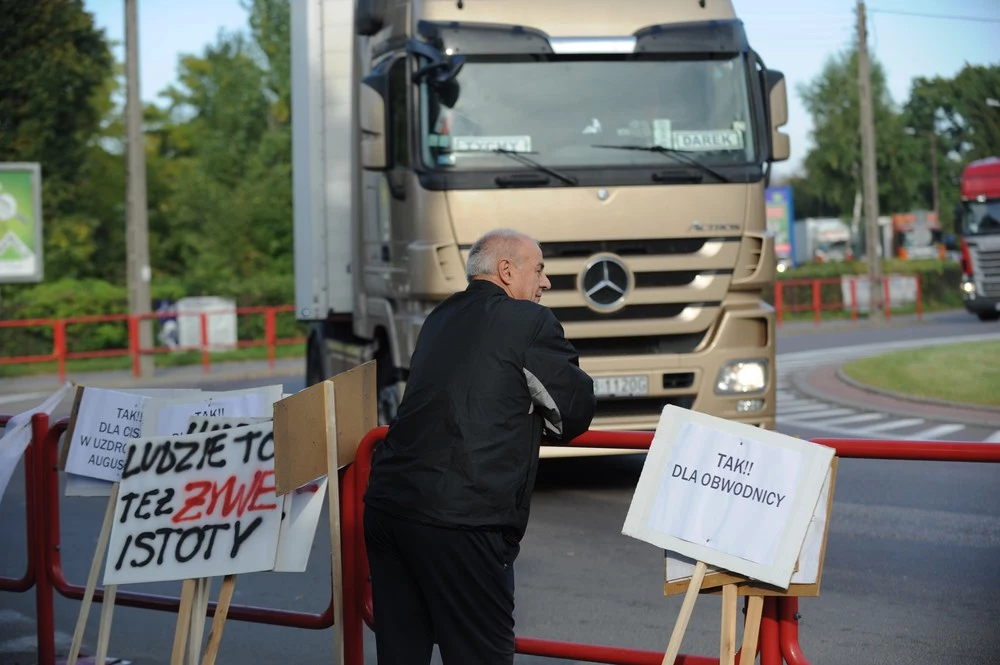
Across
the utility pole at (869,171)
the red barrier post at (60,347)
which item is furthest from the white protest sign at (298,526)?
the utility pole at (869,171)

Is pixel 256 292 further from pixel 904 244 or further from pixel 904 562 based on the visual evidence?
pixel 904 244

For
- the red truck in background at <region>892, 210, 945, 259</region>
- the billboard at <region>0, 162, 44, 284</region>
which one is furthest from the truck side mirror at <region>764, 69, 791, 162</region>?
the red truck in background at <region>892, 210, 945, 259</region>

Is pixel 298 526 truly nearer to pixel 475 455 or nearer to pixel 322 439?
pixel 322 439

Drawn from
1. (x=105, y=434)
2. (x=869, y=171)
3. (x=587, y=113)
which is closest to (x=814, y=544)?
(x=105, y=434)

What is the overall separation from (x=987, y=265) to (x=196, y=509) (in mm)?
31517

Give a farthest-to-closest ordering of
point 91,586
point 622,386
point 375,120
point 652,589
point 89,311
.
→ 1. point 89,311
2. point 375,120
3. point 622,386
4. point 652,589
5. point 91,586

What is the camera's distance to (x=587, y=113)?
927 centimetres

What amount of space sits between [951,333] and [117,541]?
95.5 ft

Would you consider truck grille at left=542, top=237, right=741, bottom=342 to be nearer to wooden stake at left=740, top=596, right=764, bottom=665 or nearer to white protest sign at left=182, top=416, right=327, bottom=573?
white protest sign at left=182, top=416, right=327, bottom=573

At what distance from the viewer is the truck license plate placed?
30.2 ft

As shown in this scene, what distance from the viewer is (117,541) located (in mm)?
4922

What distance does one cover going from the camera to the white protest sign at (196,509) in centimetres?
479

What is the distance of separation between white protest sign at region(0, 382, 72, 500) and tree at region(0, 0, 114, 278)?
28333 mm

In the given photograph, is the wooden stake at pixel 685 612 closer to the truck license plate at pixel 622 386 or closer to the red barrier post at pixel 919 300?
the truck license plate at pixel 622 386
